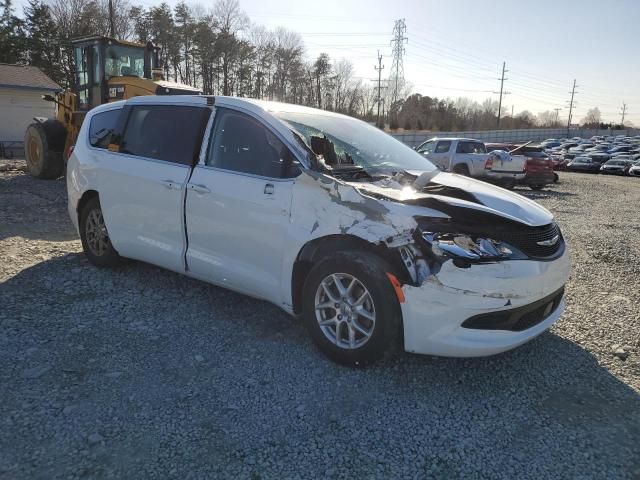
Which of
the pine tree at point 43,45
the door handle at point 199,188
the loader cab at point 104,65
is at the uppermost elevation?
the pine tree at point 43,45

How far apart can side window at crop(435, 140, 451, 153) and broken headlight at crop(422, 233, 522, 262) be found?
566 inches

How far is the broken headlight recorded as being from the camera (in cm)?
305

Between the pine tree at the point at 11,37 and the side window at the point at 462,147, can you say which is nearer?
the side window at the point at 462,147

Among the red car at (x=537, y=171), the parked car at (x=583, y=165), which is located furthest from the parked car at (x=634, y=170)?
the red car at (x=537, y=171)

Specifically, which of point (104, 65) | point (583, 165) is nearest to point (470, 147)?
point (104, 65)

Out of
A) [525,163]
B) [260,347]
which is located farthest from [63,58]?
[260,347]

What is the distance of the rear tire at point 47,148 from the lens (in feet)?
39.6

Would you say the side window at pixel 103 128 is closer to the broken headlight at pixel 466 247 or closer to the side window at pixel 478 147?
the broken headlight at pixel 466 247

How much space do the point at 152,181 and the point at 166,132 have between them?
18.6 inches

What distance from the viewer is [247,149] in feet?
12.9

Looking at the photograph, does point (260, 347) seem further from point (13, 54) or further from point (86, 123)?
point (13, 54)

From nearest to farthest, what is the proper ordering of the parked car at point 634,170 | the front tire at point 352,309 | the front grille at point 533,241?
the front tire at point 352,309
the front grille at point 533,241
the parked car at point 634,170

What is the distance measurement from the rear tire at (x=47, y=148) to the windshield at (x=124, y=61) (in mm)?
1999

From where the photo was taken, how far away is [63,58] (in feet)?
141
